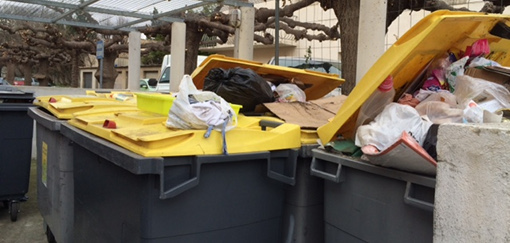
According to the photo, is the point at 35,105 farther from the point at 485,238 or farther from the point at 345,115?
the point at 485,238

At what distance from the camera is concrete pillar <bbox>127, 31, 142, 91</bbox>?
35.1 feet

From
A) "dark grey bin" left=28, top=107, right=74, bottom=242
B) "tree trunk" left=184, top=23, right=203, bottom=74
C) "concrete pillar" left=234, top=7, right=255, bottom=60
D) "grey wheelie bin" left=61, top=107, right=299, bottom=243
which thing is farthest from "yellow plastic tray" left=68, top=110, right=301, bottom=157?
"tree trunk" left=184, top=23, right=203, bottom=74

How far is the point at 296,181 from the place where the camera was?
2355mm

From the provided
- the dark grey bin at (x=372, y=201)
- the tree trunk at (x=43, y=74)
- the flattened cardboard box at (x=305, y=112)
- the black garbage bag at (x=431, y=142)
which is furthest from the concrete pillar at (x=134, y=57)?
the tree trunk at (x=43, y=74)

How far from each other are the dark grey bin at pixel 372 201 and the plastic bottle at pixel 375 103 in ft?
0.81

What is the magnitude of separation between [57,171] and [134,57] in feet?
26.3

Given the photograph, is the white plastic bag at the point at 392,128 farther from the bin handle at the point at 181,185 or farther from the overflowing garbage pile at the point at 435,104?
the bin handle at the point at 181,185

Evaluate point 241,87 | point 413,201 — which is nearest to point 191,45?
point 241,87

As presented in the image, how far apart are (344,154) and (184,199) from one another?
32.2 inches

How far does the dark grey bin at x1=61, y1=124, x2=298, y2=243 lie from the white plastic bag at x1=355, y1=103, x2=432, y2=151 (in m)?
0.44

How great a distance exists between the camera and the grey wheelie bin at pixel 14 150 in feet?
13.8

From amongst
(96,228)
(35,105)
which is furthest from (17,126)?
(96,228)

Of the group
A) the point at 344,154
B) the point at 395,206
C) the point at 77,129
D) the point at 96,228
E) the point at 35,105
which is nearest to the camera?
the point at 395,206

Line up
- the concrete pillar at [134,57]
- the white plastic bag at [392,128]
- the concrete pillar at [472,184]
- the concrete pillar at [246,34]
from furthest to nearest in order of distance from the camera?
the concrete pillar at [134,57] → the concrete pillar at [246,34] → the white plastic bag at [392,128] → the concrete pillar at [472,184]
